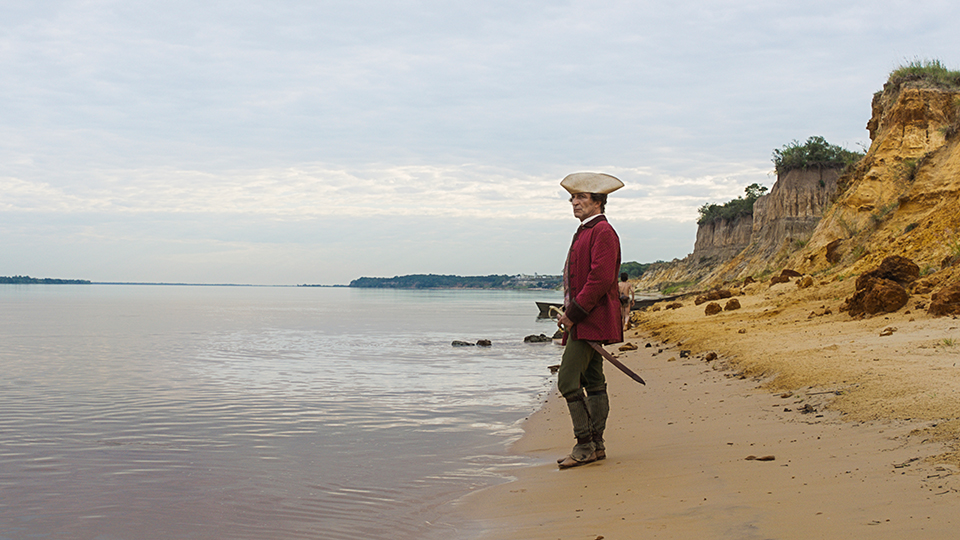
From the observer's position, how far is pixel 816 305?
15.7m

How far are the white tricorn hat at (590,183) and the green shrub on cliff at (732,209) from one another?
71.6m

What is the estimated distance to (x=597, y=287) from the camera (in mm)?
5164

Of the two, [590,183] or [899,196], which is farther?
[899,196]

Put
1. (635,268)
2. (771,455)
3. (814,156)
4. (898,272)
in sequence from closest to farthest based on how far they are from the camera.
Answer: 1. (771,455)
2. (898,272)
3. (814,156)
4. (635,268)

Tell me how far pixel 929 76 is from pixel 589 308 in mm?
28385

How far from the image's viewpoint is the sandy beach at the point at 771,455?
3439 mm

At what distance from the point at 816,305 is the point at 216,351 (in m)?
15.8

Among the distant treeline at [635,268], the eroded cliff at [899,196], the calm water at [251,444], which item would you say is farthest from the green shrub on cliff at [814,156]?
the distant treeline at [635,268]

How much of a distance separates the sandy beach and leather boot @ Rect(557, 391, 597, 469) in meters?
0.10

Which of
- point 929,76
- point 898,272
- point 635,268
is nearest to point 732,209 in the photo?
point 929,76

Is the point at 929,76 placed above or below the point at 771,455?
above

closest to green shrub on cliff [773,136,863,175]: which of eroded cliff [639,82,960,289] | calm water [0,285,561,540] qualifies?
eroded cliff [639,82,960,289]

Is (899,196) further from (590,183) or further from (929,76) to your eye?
(590,183)

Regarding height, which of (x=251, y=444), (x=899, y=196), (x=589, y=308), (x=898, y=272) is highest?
(x=899, y=196)
